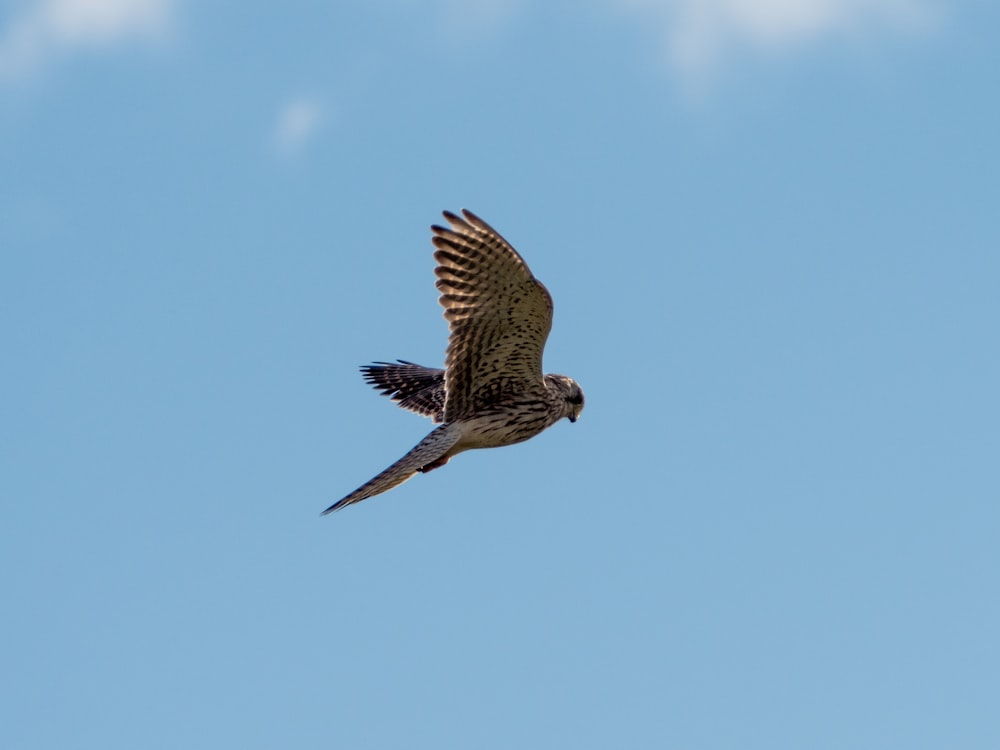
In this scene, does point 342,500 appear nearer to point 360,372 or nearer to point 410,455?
point 410,455

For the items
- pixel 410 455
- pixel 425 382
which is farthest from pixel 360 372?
pixel 410 455

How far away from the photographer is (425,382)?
15.4 metres

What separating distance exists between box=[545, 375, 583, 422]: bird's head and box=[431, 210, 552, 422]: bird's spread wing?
A: 0.44m

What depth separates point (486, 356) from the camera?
12195 millimetres

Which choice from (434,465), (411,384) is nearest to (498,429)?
(434,465)

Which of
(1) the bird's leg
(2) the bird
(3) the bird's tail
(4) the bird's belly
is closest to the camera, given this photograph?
(3) the bird's tail

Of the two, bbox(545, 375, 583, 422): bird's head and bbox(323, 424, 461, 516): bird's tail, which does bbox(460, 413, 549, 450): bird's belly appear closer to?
bbox(323, 424, 461, 516): bird's tail

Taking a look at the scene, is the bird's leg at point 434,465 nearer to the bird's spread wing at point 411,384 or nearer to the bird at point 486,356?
the bird at point 486,356

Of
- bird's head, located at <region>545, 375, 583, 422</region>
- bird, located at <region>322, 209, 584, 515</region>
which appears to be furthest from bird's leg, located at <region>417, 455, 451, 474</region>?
bird's head, located at <region>545, 375, 583, 422</region>

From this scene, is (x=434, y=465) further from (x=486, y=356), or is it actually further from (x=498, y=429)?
(x=486, y=356)

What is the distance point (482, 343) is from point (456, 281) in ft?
2.22

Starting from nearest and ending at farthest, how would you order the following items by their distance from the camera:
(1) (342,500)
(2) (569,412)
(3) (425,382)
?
(1) (342,500) < (2) (569,412) < (3) (425,382)

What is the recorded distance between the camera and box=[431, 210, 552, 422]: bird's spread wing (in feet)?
37.5

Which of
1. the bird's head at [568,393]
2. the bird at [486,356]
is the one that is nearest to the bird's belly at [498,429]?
the bird at [486,356]
